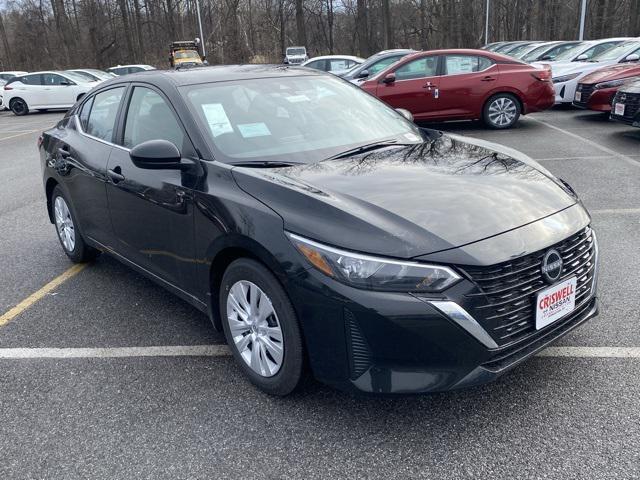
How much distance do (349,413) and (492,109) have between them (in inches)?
389

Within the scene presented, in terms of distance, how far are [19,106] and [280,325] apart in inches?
941

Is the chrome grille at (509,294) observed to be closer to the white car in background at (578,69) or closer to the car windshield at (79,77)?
the white car in background at (578,69)

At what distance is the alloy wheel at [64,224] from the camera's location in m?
5.05

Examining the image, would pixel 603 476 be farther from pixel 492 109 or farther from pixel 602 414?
pixel 492 109

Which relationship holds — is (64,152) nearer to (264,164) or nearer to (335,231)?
(264,164)

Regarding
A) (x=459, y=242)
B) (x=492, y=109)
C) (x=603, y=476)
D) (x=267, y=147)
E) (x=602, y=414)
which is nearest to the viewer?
(x=603, y=476)

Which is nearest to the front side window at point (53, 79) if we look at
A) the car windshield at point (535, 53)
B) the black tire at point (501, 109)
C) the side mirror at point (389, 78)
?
the side mirror at point (389, 78)

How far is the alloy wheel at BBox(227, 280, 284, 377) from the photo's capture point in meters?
2.87

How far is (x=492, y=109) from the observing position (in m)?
11.6

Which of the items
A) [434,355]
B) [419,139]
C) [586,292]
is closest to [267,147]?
[419,139]

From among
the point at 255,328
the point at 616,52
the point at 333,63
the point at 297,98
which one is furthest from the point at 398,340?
the point at 333,63

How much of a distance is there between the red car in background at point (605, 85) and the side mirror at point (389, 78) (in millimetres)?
3702

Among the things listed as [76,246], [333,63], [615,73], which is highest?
[333,63]

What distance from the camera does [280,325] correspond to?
2779mm
